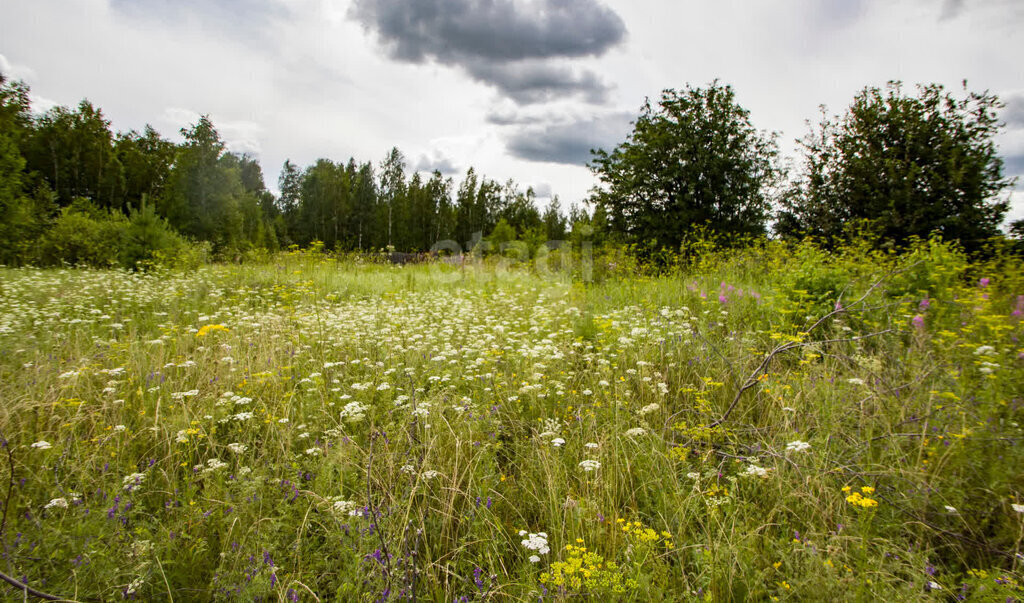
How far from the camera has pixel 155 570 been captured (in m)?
1.38

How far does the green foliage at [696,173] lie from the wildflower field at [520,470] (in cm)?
1007

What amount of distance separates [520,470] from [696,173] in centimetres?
1421

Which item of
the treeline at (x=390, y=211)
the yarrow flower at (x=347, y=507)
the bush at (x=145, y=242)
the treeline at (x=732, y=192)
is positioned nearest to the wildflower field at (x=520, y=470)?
the yarrow flower at (x=347, y=507)

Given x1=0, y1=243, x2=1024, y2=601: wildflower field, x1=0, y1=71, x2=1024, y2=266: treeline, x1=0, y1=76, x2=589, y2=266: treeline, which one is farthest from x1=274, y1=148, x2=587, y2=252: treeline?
x1=0, y1=243, x2=1024, y2=601: wildflower field

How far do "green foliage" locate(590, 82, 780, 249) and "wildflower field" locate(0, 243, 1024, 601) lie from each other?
10.1 m

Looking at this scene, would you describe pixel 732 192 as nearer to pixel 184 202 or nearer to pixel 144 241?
pixel 144 241

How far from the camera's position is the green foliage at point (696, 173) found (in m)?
13.7

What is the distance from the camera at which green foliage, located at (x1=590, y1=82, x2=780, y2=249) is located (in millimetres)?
13719

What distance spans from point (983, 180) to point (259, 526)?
1684 cm

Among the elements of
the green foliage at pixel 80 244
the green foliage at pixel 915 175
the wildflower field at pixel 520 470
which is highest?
the green foliage at pixel 915 175

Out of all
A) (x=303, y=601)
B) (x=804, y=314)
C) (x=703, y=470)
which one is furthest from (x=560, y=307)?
(x=303, y=601)

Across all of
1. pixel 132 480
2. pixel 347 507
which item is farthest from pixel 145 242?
pixel 347 507

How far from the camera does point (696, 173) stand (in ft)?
44.9

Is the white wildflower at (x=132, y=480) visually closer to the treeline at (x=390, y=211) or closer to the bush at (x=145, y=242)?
the bush at (x=145, y=242)
